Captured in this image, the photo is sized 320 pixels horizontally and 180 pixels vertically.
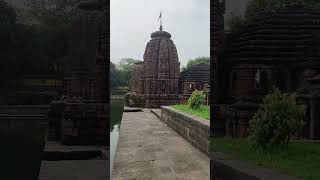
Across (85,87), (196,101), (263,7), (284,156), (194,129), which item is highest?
(263,7)

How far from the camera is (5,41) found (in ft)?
14.4

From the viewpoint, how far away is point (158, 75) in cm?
2822

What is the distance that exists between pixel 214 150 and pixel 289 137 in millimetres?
894

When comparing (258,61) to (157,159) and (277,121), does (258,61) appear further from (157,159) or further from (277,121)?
(157,159)

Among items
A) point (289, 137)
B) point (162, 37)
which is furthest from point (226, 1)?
point (162, 37)

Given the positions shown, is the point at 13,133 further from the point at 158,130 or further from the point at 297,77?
the point at 158,130

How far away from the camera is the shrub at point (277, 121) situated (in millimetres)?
4102

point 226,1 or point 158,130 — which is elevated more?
point 226,1

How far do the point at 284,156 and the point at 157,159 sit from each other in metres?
4.04

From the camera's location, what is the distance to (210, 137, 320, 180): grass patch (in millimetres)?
3819

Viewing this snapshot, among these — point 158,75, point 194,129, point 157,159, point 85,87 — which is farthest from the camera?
point 158,75

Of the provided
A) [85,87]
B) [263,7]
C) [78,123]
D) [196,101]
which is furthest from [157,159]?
[196,101]

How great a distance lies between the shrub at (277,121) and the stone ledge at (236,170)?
326 mm

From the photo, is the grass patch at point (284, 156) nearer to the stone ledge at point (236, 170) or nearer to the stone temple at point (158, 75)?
the stone ledge at point (236, 170)
